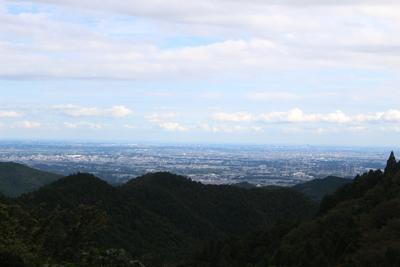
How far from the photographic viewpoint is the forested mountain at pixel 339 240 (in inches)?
717

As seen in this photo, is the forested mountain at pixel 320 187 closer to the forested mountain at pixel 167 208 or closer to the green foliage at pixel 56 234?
the forested mountain at pixel 167 208

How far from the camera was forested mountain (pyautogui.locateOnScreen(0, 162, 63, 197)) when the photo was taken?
105 meters

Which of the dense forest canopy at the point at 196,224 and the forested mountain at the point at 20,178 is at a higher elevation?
the dense forest canopy at the point at 196,224

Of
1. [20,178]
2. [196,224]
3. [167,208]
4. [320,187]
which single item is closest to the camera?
→ [196,224]

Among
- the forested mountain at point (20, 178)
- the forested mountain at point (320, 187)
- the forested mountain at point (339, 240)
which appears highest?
the forested mountain at point (339, 240)

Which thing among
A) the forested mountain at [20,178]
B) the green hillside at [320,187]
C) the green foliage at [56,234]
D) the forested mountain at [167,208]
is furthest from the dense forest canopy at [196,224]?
the forested mountain at [20,178]

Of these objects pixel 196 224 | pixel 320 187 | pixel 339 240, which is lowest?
pixel 196 224

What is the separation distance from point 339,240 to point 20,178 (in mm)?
114922

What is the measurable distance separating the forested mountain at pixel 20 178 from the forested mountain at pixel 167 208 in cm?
→ 5032

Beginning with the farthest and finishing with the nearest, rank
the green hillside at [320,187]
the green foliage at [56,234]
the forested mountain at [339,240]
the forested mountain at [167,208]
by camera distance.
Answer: the green hillside at [320,187] < the forested mountain at [167,208] < the forested mountain at [339,240] < the green foliage at [56,234]

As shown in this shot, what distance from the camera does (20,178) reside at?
372 feet

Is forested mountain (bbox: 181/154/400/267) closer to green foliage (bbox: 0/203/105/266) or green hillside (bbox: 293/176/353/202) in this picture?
green foliage (bbox: 0/203/105/266)

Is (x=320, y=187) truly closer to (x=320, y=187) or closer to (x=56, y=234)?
(x=320, y=187)

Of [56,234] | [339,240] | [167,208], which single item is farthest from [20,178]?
[339,240]
